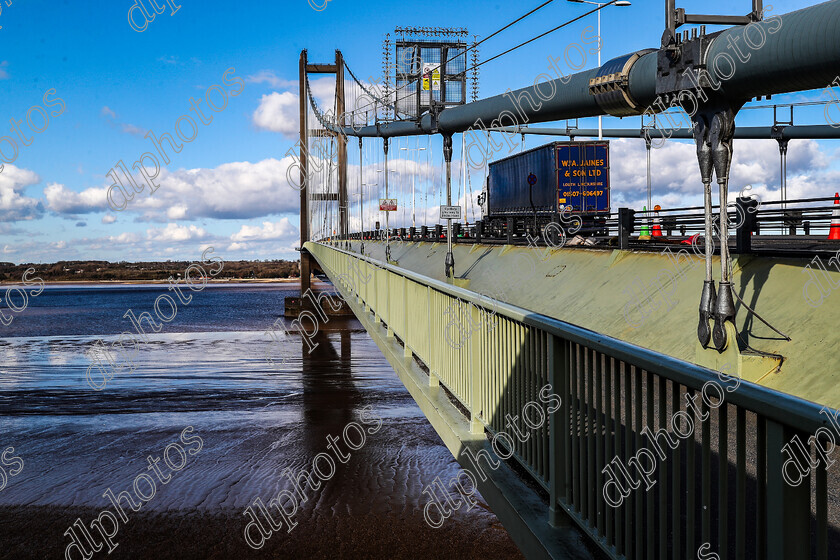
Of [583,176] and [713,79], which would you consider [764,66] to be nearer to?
[713,79]

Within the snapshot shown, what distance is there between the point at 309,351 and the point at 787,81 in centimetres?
3439

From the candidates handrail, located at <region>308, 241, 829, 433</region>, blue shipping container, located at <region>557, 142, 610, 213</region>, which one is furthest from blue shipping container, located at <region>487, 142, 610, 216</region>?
handrail, located at <region>308, 241, 829, 433</region>

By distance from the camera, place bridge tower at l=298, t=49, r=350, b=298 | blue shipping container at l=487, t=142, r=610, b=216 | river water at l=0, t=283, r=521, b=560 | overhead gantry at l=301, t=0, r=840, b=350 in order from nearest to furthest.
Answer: overhead gantry at l=301, t=0, r=840, b=350 → river water at l=0, t=283, r=521, b=560 → blue shipping container at l=487, t=142, r=610, b=216 → bridge tower at l=298, t=49, r=350, b=298

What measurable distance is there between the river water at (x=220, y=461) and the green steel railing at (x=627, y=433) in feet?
21.8

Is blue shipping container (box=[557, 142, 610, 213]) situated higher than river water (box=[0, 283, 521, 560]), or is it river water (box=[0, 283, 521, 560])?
blue shipping container (box=[557, 142, 610, 213])

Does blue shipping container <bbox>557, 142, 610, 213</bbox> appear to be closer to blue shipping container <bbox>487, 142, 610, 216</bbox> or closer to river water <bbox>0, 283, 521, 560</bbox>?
blue shipping container <bbox>487, 142, 610, 216</bbox>

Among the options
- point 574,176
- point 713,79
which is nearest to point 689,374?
point 713,79

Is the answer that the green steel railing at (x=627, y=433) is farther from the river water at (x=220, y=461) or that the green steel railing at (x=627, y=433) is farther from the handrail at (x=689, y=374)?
the river water at (x=220, y=461)

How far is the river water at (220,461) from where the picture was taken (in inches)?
460

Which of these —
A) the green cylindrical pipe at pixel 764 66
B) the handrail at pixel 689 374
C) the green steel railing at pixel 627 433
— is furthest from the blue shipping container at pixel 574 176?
the handrail at pixel 689 374

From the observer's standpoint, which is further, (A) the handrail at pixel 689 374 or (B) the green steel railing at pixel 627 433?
(B) the green steel railing at pixel 627 433

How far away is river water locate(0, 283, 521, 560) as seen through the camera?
11688 mm

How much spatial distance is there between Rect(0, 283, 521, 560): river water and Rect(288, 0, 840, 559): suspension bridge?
12.4ft

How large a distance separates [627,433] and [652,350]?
0.77 meters
